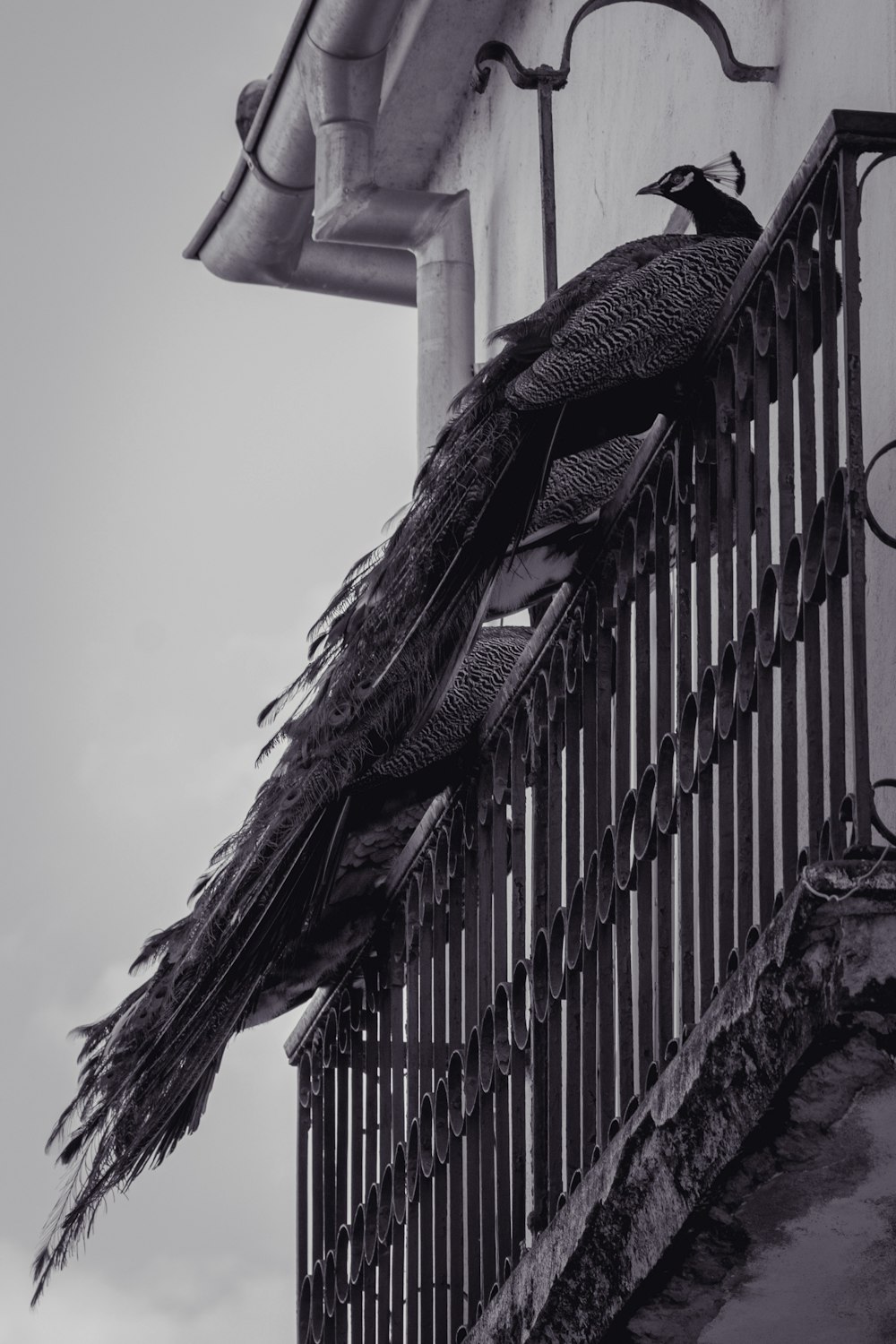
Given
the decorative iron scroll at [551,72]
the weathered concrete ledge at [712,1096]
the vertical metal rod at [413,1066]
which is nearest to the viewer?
the weathered concrete ledge at [712,1096]

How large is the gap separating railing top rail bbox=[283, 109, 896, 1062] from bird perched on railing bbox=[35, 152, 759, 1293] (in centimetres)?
11

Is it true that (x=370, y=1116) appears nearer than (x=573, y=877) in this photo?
No

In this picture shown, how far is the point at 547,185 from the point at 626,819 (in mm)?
2491

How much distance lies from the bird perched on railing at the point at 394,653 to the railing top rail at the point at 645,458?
0.36ft

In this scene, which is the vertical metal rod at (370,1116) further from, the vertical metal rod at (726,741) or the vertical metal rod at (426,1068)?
the vertical metal rod at (726,741)

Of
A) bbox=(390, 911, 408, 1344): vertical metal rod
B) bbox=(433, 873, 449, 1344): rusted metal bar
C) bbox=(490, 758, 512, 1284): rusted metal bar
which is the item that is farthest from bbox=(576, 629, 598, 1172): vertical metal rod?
bbox=(390, 911, 408, 1344): vertical metal rod

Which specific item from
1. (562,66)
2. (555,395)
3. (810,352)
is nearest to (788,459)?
(810,352)

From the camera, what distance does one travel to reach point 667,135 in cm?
507

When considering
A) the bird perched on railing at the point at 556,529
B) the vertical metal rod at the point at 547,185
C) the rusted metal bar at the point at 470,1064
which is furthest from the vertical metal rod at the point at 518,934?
the vertical metal rod at the point at 547,185

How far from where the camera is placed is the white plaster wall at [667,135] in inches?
144

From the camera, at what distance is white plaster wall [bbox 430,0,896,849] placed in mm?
3656

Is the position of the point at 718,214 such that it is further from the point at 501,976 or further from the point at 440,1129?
the point at 440,1129

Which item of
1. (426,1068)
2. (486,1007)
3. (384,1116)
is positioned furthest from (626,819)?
(384,1116)

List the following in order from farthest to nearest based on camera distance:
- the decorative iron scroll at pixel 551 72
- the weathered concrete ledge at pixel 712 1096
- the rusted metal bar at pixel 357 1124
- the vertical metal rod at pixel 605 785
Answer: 1. the rusted metal bar at pixel 357 1124
2. the decorative iron scroll at pixel 551 72
3. the vertical metal rod at pixel 605 785
4. the weathered concrete ledge at pixel 712 1096
